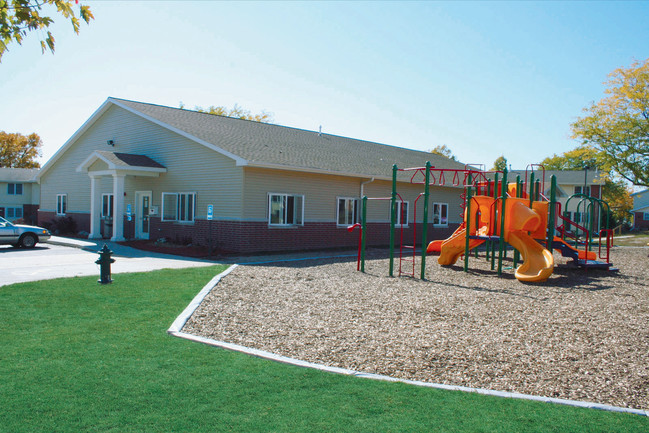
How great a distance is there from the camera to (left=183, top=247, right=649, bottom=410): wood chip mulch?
5418mm

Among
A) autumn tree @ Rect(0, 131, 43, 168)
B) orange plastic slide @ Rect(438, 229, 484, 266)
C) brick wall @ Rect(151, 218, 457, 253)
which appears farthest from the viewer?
autumn tree @ Rect(0, 131, 43, 168)

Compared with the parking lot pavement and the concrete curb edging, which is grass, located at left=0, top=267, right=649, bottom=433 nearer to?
the concrete curb edging

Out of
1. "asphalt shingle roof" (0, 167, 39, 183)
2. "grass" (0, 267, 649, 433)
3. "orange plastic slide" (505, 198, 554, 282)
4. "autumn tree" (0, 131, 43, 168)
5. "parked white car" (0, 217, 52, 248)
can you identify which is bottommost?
"grass" (0, 267, 649, 433)

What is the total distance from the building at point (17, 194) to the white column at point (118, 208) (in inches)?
993

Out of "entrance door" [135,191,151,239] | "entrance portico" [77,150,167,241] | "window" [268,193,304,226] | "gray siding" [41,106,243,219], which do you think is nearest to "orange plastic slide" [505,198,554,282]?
"window" [268,193,304,226]

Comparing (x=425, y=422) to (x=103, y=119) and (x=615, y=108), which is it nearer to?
(x=103, y=119)

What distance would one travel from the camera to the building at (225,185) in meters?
18.0

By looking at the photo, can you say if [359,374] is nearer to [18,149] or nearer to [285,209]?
[285,209]

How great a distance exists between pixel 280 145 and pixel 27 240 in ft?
33.3

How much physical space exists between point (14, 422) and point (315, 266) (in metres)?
10.6

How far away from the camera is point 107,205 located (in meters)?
23.9

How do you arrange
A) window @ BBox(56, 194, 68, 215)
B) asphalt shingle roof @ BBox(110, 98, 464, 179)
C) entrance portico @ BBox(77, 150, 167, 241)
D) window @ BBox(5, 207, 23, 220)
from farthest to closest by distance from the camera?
1. window @ BBox(5, 207, 23, 220)
2. window @ BBox(56, 194, 68, 215)
3. entrance portico @ BBox(77, 150, 167, 241)
4. asphalt shingle roof @ BBox(110, 98, 464, 179)

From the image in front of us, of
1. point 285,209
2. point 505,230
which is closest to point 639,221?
point 285,209

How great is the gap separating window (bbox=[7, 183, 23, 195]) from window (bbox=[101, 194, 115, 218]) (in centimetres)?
2512
